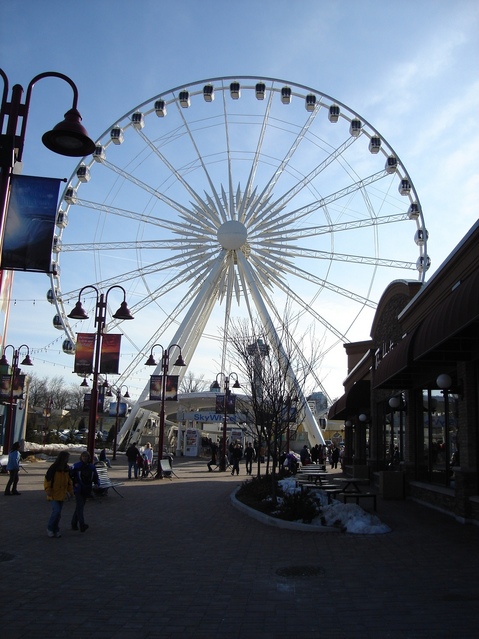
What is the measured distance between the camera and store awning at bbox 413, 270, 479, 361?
849cm

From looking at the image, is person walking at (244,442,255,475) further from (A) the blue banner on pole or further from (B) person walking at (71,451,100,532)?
(A) the blue banner on pole

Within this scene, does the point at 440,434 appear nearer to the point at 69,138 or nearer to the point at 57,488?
the point at 57,488

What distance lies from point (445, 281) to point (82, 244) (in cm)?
2396

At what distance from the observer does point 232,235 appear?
3425cm

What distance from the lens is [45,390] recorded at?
360 ft

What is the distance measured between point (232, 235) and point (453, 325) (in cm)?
2582

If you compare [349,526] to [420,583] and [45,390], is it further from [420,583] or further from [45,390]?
[45,390]

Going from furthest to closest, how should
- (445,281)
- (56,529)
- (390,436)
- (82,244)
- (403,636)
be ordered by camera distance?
(82,244)
(390,436)
(445,281)
(56,529)
(403,636)

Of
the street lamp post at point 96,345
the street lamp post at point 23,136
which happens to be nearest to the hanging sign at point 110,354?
the street lamp post at point 96,345

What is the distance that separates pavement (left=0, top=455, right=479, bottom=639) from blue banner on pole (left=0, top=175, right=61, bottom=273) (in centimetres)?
374

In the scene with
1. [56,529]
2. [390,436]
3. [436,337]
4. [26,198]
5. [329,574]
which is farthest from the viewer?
[390,436]

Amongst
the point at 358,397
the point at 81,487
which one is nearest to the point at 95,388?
the point at 81,487

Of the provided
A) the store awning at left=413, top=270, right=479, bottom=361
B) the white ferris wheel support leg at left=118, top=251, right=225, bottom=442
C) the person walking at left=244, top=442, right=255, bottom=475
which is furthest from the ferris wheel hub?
the store awning at left=413, top=270, right=479, bottom=361

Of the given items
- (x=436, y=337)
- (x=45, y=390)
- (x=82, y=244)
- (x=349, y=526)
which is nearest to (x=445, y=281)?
(x=436, y=337)
